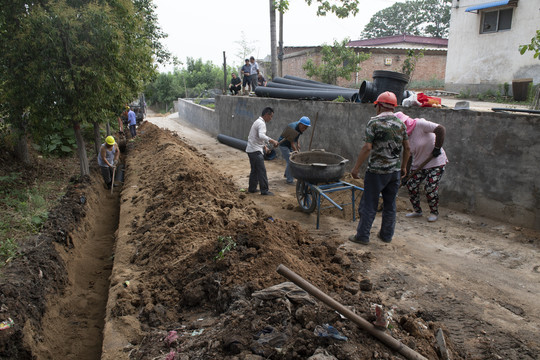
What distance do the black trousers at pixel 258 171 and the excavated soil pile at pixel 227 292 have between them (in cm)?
133

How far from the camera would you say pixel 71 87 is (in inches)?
270

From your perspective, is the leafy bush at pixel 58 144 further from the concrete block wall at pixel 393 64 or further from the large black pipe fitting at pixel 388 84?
the concrete block wall at pixel 393 64

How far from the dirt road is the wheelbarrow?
36 centimetres

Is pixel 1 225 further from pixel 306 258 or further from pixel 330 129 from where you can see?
pixel 330 129

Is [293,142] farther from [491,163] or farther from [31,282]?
[31,282]

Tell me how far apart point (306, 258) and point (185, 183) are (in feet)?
12.0

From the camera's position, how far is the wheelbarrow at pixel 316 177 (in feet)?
19.3

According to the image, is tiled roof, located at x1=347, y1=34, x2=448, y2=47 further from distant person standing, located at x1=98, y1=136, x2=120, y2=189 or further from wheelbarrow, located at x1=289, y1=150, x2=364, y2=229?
wheelbarrow, located at x1=289, y1=150, x2=364, y2=229

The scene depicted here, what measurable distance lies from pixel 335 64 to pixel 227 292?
18905 mm

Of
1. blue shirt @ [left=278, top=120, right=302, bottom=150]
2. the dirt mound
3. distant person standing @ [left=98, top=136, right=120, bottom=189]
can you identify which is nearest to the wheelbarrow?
blue shirt @ [left=278, top=120, right=302, bottom=150]

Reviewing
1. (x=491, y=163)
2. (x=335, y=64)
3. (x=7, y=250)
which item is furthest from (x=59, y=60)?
(x=335, y=64)

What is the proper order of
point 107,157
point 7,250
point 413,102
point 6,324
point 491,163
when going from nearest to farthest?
point 6,324, point 7,250, point 491,163, point 413,102, point 107,157

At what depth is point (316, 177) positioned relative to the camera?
592 cm

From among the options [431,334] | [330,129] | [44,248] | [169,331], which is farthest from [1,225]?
[330,129]
